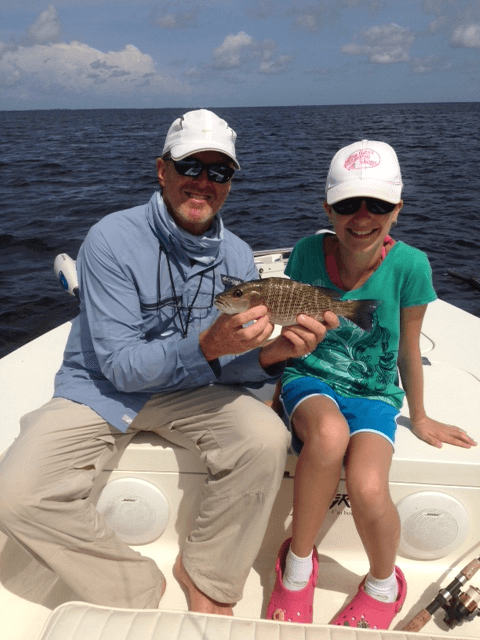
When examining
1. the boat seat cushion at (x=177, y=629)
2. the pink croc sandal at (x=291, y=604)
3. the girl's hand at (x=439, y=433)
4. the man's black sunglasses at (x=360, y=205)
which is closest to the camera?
the boat seat cushion at (x=177, y=629)

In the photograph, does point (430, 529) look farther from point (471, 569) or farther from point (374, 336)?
point (374, 336)

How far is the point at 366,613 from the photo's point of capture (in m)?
2.38

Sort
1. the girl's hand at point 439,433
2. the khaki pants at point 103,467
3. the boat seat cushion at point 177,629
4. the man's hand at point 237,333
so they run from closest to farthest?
1. the boat seat cushion at point 177,629
2. the man's hand at point 237,333
3. the khaki pants at point 103,467
4. the girl's hand at point 439,433

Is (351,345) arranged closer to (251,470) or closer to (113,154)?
(251,470)

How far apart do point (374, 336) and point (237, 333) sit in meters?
0.87

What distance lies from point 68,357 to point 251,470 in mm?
1126

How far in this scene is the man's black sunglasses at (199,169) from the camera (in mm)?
2584

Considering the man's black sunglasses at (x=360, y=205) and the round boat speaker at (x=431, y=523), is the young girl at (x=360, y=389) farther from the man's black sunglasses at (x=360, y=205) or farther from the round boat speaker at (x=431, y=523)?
the round boat speaker at (x=431, y=523)

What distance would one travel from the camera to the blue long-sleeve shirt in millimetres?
2422

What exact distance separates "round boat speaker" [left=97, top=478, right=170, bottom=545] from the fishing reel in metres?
1.44

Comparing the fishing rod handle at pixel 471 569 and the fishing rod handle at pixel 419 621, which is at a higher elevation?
the fishing rod handle at pixel 471 569

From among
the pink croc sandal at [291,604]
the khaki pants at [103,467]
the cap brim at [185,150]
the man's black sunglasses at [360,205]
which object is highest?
the cap brim at [185,150]

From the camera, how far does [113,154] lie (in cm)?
3167

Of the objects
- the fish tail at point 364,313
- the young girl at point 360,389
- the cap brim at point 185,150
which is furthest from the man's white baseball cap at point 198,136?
the fish tail at point 364,313
